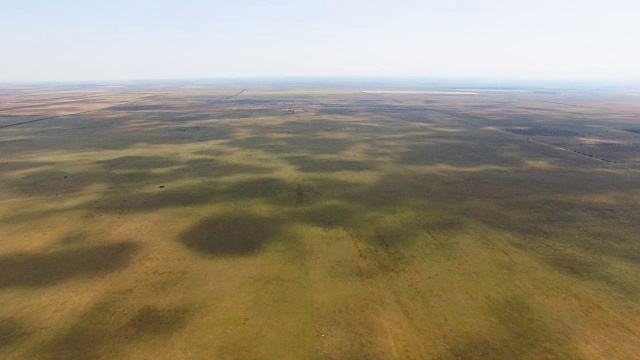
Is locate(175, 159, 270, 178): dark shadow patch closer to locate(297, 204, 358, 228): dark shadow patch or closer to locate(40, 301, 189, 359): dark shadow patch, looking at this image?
locate(297, 204, 358, 228): dark shadow patch

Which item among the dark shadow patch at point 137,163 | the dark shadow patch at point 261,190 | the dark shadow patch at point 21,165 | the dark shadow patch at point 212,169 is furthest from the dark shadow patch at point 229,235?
the dark shadow patch at point 21,165

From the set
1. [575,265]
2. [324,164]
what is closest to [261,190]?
[324,164]

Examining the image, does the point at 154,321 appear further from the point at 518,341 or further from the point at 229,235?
the point at 518,341

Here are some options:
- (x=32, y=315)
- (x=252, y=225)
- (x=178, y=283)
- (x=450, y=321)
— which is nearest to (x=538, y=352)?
(x=450, y=321)

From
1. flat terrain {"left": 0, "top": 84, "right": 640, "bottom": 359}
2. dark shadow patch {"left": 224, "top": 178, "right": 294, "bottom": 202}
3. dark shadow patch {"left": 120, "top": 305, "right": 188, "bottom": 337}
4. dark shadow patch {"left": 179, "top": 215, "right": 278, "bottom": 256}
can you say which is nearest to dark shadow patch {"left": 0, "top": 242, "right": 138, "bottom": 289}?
flat terrain {"left": 0, "top": 84, "right": 640, "bottom": 359}

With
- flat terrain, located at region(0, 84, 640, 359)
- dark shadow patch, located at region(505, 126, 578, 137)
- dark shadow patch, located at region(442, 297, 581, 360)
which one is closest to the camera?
dark shadow patch, located at region(442, 297, 581, 360)

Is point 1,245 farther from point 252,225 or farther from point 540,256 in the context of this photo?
point 540,256

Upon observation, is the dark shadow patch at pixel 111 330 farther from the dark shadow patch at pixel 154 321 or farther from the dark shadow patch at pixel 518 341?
the dark shadow patch at pixel 518 341
